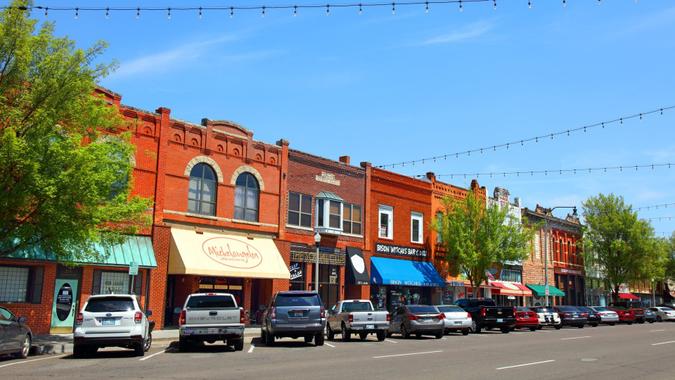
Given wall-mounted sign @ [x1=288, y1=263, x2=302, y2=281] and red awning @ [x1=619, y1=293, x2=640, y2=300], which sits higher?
wall-mounted sign @ [x1=288, y1=263, x2=302, y2=281]

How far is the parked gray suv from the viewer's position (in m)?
21.2

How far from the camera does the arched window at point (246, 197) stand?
31812mm

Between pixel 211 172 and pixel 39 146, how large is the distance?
12513 millimetres

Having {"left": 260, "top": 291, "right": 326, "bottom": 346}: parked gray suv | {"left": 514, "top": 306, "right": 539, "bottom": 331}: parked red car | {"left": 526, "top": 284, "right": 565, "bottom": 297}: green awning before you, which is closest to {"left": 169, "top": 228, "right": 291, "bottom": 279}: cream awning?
{"left": 260, "top": 291, "right": 326, "bottom": 346}: parked gray suv

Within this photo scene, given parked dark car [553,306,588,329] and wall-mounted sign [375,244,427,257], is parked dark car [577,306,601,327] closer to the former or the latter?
parked dark car [553,306,588,329]

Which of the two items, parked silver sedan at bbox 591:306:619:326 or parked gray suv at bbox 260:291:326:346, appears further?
parked silver sedan at bbox 591:306:619:326

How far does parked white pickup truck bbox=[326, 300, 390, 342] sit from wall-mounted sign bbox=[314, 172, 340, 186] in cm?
1125

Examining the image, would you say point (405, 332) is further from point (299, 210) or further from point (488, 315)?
point (299, 210)

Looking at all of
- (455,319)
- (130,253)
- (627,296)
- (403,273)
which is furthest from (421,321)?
(627,296)

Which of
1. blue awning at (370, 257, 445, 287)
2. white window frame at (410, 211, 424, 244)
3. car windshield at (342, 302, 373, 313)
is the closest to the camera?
car windshield at (342, 302, 373, 313)

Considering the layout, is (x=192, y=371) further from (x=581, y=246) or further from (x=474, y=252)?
(x=581, y=246)

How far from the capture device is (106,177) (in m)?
19.7

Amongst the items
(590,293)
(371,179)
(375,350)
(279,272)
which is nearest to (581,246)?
→ (590,293)

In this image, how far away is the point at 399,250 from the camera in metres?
40.0
